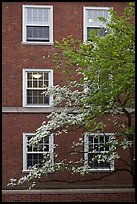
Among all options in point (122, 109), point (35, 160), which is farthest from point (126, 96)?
point (35, 160)

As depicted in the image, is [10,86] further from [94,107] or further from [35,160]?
[94,107]

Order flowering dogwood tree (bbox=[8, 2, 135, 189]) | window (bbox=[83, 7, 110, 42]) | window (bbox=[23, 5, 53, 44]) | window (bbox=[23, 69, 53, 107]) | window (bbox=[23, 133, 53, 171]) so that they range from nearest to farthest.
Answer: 1. flowering dogwood tree (bbox=[8, 2, 135, 189])
2. window (bbox=[23, 133, 53, 171])
3. window (bbox=[23, 69, 53, 107])
4. window (bbox=[23, 5, 53, 44])
5. window (bbox=[83, 7, 110, 42])

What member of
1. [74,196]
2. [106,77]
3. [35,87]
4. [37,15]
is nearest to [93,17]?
[37,15]

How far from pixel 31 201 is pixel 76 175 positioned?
2.65 metres

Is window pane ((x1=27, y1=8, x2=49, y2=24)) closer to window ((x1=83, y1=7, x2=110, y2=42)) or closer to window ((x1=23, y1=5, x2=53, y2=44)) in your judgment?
window ((x1=23, y1=5, x2=53, y2=44))

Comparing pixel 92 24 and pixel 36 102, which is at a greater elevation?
pixel 92 24

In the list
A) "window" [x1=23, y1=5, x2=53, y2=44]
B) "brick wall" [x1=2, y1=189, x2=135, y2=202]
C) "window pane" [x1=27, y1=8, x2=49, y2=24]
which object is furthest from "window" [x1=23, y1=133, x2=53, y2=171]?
"window pane" [x1=27, y1=8, x2=49, y2=24]

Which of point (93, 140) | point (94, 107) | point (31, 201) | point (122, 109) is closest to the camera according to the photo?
point (94, 107)

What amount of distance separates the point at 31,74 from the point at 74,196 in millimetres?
5924

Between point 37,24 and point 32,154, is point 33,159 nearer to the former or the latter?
point 32,154

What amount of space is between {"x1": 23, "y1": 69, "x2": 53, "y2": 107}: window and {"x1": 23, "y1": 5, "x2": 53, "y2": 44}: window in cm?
145

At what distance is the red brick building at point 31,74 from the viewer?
1995 centimetres

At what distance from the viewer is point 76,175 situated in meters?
20.0

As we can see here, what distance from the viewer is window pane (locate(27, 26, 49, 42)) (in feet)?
67.4
